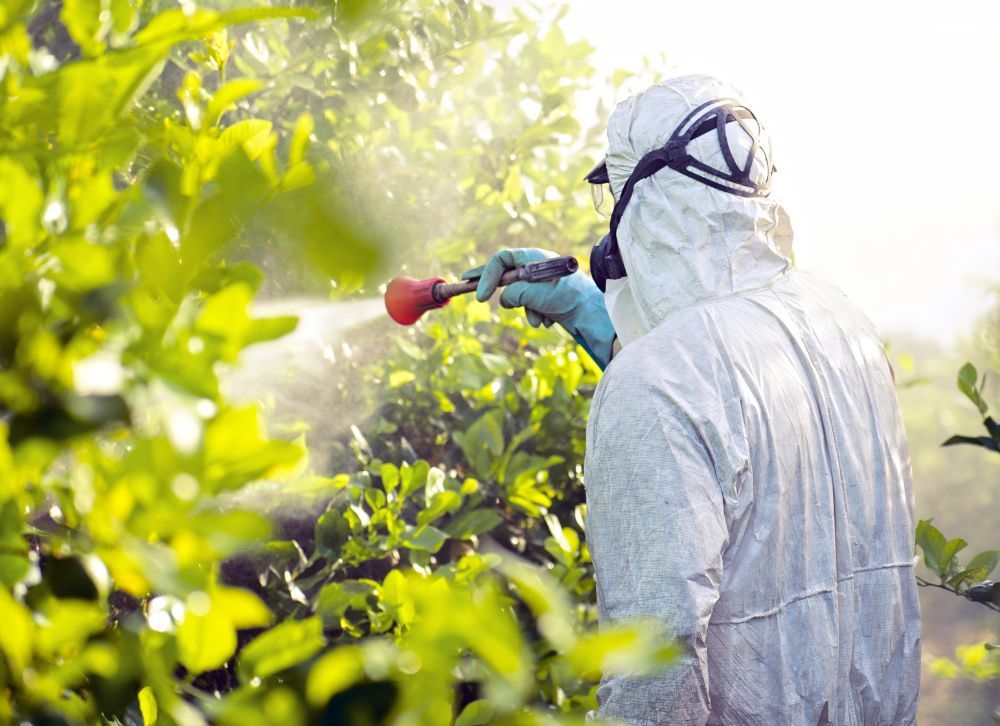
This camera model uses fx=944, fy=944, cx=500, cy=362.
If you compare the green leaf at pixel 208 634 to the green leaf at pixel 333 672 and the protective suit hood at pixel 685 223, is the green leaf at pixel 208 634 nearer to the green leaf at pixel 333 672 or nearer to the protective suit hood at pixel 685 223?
the green leaf at pixel 333 672

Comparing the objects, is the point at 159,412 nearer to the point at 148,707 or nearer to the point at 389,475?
the point at 148,707

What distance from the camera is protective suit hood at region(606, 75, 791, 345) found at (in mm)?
1714

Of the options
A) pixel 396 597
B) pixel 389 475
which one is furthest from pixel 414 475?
pixel 396 597

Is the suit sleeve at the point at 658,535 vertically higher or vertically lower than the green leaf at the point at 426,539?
higher

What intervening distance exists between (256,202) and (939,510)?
6104mm

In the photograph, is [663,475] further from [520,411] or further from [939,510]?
[939,510]

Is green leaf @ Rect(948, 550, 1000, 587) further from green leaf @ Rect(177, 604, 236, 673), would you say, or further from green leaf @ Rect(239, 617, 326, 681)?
green leaf @ Rect(177, 604, 236, 673)

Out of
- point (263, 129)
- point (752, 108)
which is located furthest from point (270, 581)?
point (263, 129)

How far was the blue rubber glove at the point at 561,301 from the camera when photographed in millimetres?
2199

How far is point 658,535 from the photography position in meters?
1.37

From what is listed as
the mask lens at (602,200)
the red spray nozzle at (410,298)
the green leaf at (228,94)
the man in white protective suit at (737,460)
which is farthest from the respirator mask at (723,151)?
the green leaf at (228,94)

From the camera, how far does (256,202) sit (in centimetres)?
53

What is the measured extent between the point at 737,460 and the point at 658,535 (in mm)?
184

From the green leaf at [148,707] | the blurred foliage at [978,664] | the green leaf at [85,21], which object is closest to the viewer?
the green leaf at [85,21]
